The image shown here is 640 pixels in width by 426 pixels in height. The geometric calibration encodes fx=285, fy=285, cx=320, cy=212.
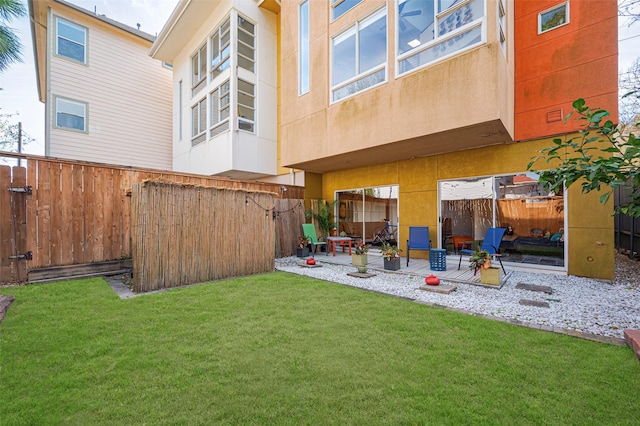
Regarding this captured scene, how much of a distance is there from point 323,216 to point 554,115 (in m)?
6.81

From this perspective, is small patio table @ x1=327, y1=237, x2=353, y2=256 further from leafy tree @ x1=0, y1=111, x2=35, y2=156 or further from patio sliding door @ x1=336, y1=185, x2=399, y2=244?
leafy tree @ x1=0, y1=111, x2=35, y2=156

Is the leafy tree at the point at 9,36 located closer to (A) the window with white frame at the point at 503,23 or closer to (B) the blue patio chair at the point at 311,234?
(B) the blue patio chair at the point at 311,234

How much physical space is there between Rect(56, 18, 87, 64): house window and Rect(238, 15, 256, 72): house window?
6.62 metres

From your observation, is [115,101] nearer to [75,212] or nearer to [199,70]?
[199,70]

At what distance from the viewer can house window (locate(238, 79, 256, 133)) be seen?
1028cm

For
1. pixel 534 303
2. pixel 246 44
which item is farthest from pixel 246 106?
pixel 534 303

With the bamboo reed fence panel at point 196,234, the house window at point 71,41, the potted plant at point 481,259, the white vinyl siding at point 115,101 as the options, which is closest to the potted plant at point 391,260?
the potted plant at point 481,259

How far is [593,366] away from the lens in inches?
96.8

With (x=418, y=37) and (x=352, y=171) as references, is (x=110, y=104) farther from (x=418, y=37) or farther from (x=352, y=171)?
(x=418, y=37)

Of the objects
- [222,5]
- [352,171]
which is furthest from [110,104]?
[352,171]

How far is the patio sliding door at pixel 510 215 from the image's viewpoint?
6.52m

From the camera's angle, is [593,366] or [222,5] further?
[222,5]

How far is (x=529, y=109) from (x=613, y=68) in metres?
1.44

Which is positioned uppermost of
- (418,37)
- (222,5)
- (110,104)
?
(222,5)
